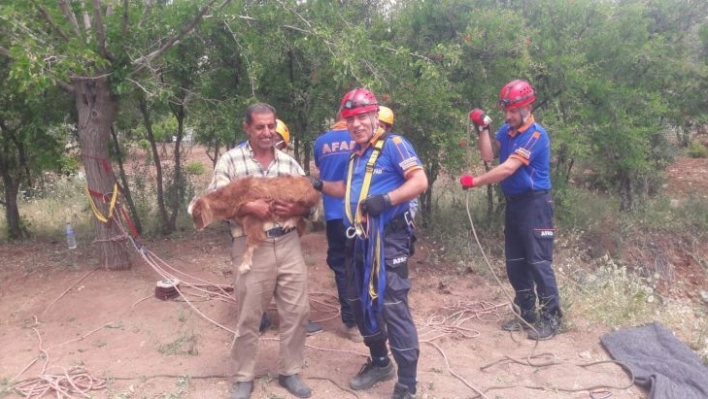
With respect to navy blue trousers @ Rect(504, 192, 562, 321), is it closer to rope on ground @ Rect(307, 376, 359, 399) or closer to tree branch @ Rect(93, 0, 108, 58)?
rope on ground @ Rect(307, 376, 359, 399)

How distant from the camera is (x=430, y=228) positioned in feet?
27.6

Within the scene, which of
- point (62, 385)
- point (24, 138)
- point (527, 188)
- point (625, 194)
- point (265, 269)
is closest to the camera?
point (265, 269)

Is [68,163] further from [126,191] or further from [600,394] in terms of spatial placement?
[600,394]

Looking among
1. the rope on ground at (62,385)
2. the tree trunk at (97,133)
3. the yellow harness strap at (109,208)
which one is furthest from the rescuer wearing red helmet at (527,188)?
the tree trunk at (97,133)

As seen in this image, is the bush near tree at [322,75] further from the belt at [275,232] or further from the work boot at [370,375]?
the work boot at [370,375]

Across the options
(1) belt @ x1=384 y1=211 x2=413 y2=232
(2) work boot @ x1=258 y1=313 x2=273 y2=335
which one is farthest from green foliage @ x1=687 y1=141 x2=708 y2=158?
(1) belt @ x1=384 y1=211 x2=413 y2=232

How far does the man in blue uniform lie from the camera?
15.8ft

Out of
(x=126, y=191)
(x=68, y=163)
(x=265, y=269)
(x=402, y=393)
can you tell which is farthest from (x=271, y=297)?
(x=68, y=163)

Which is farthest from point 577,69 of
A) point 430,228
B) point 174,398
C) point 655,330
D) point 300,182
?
point 174,398

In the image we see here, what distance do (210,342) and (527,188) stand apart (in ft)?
9.55

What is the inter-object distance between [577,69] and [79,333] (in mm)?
6563

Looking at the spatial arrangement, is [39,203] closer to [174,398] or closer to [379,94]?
[379,94]

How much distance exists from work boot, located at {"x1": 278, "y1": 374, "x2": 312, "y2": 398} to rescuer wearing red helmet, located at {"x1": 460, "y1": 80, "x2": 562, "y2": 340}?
196cm

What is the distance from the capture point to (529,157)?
4824 millimetres
